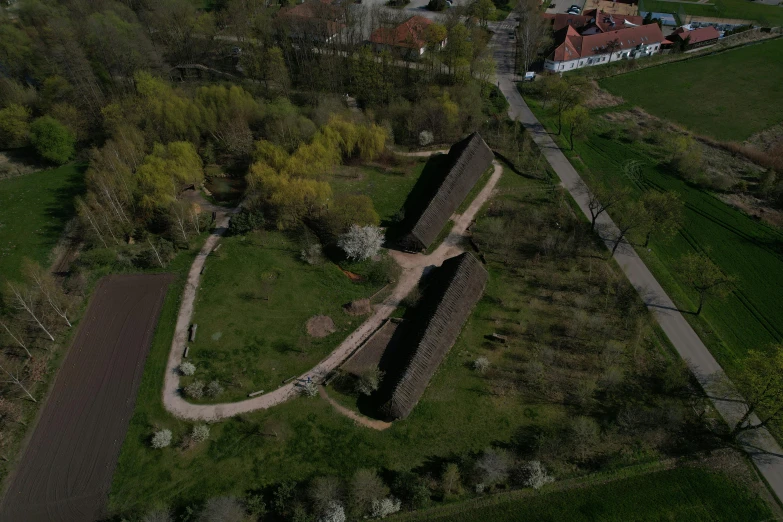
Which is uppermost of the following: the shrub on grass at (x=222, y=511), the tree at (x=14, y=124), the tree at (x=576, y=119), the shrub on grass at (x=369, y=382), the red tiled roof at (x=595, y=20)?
the red tiled roof at (x=595, y=20)

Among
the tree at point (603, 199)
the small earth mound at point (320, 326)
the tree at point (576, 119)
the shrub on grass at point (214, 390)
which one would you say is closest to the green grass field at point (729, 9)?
the tree at point (576, 119)

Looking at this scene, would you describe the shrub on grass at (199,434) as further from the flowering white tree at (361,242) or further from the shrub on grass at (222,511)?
the flowering white tree at (361,242)

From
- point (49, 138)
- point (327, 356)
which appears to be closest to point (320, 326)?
point (327, 356)

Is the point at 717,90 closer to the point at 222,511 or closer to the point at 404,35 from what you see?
the point at 404,35

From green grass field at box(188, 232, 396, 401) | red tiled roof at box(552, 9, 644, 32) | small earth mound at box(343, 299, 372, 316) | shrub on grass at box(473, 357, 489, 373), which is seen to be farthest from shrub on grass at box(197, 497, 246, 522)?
red tiled roof at box(552, 9, 644, 32)

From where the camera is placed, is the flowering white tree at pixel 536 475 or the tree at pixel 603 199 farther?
the tree at pixel 603 199

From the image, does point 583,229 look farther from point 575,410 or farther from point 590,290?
point 575,410

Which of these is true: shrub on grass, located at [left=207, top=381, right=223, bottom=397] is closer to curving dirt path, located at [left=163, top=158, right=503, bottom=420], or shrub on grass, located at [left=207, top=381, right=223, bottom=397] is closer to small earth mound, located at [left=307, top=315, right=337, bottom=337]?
curving dirt path, located at [left=163, top=158, right=503, bottom=420]
